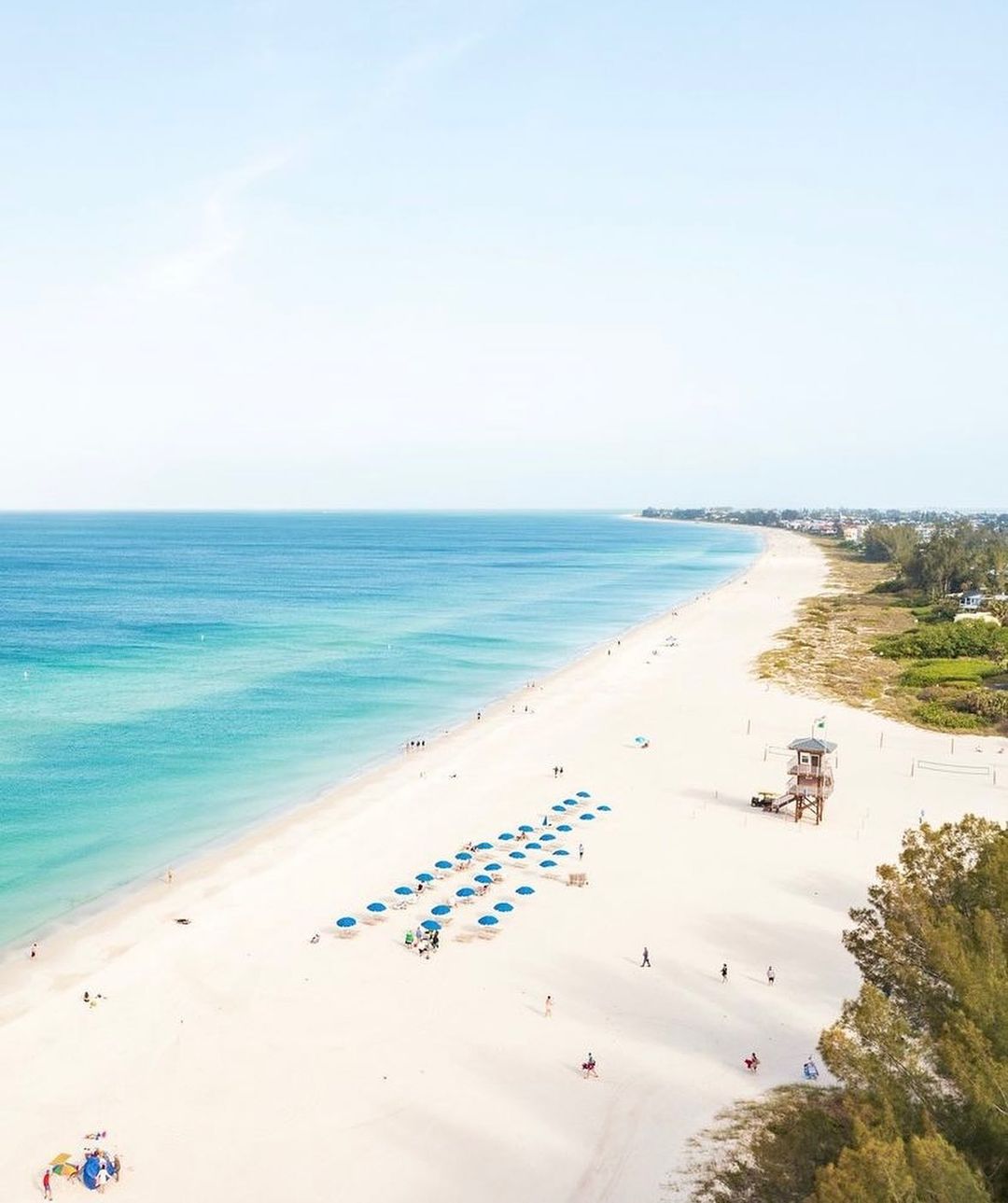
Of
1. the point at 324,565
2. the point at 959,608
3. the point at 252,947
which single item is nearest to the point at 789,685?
the point at 959,608

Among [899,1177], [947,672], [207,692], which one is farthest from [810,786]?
[207,692]

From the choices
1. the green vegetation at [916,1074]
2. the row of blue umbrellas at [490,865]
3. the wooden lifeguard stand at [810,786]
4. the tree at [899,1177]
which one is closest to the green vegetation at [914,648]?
the wooden lifeguard stand at [810,786]

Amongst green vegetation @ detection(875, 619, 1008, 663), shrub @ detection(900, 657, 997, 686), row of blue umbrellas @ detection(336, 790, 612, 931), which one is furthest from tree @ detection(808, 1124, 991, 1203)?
green vegetation @ detection(875, 619, 1008, 663)

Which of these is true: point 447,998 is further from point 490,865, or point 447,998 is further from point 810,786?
point 810,786

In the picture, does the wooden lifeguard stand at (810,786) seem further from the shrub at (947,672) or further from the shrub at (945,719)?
the shrub at (947,672)

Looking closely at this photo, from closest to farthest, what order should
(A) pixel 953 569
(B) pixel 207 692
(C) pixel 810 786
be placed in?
(C) pixel 810 786
(B) pixel 207 692
(A) pixel 953 569

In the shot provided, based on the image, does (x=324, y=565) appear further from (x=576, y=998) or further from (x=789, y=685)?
(x=576, y=998)
